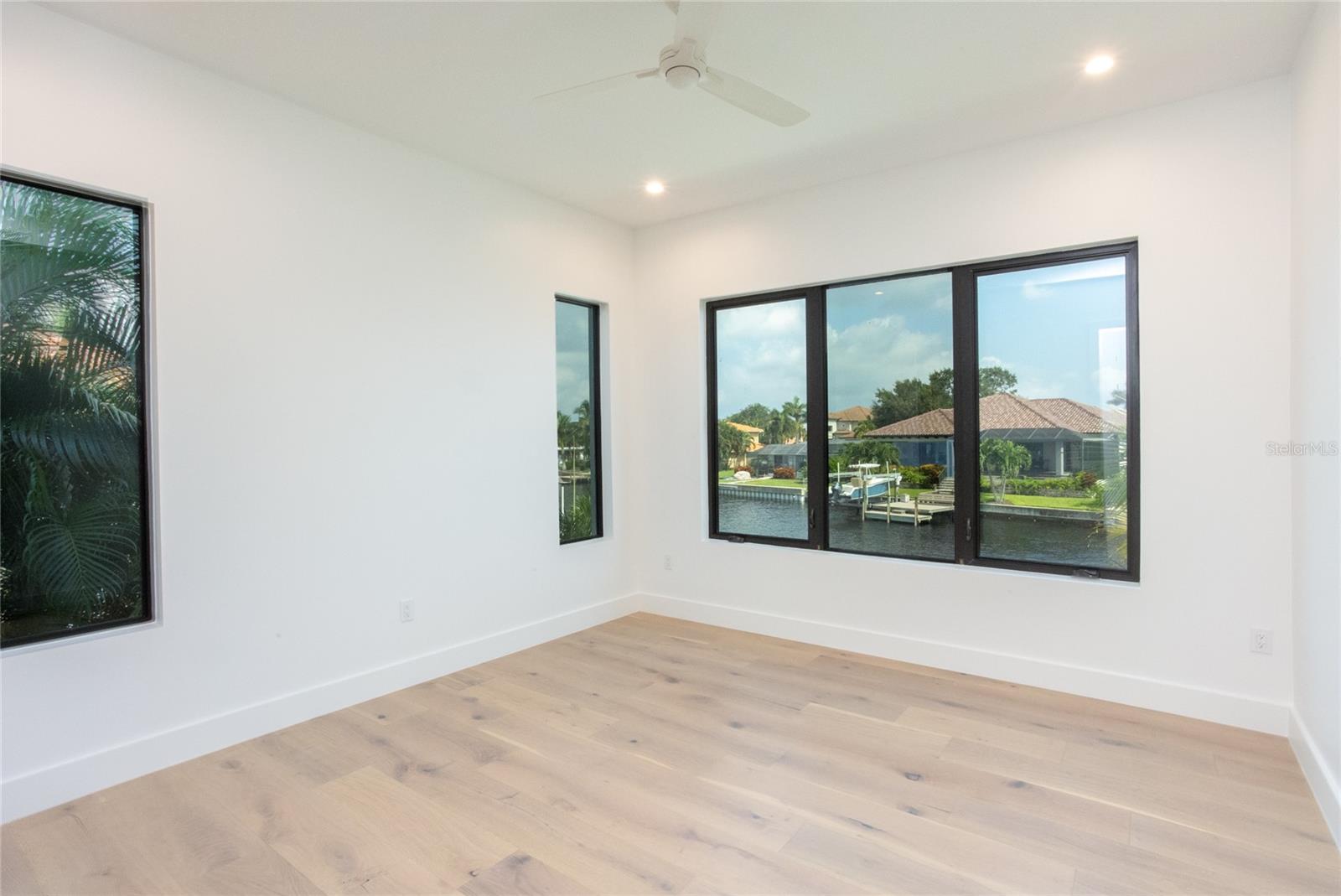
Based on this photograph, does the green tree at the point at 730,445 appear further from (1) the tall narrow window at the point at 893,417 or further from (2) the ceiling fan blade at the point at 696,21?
(2) the ceiling fan blade at the point at 696,21

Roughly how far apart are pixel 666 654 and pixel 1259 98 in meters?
3.84

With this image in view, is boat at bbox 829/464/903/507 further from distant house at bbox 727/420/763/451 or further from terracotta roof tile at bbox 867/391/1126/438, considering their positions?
distant house at bbox 727/420/763/451

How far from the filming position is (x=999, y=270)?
12.0 feet

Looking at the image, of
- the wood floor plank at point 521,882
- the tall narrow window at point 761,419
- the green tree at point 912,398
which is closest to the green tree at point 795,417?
the tall narrow window at point 761,419

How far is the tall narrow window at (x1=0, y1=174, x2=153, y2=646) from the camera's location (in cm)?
247

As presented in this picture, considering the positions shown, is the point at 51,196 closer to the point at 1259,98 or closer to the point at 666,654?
the point at 666,654

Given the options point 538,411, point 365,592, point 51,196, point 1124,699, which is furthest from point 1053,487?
point 51,196

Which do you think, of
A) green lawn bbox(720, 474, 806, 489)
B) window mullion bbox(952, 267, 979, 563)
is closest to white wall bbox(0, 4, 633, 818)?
green lawn bbox(720, 474, 806, 489)

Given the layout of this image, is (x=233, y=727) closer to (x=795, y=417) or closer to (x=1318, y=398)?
(x=795, y=417)

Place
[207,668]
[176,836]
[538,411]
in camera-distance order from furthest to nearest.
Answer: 1. [538,411]
2. [207,668]
3. [176,836]

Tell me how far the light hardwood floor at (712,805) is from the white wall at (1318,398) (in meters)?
0.24

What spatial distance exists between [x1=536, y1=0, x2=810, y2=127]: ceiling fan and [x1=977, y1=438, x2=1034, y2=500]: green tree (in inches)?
82.1

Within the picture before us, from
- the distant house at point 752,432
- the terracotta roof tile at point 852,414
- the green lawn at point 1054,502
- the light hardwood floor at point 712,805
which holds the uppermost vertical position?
the terracotta roof tile at point 852,414

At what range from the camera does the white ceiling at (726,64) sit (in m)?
2.46
